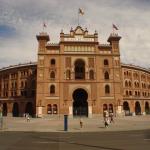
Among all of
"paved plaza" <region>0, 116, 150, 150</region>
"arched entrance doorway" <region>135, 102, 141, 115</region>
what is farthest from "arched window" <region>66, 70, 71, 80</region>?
"paved plaza" <region>0, 116, 150, 150</region>

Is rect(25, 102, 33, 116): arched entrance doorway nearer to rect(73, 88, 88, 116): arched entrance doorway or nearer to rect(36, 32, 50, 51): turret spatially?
rect(73, 88, 88, 116): arched entrance doorway

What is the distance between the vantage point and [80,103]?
245ft

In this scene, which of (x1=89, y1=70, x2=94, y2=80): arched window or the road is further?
(x1=89, y1=70, x2=94, y2=80): arched window

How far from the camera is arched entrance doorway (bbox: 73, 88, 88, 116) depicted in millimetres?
70875

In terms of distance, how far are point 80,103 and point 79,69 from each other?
332 inches

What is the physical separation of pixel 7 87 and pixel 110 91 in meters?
37.0

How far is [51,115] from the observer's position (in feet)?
223

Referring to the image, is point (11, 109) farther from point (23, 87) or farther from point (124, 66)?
point (124, 66)

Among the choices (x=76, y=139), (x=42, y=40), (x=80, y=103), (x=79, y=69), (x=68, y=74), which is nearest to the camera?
(x=76, y=139)

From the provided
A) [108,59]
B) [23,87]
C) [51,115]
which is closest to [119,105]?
[108,59]

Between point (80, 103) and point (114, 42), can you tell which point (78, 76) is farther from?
point (114, 42)

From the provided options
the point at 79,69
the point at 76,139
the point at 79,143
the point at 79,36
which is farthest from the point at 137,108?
the point at 79,143

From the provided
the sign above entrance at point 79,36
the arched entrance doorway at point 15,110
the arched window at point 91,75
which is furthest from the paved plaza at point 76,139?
the arched entrance doorway at point 15,110

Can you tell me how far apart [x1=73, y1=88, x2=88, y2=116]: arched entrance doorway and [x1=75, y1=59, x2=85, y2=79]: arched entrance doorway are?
12.4 feet
